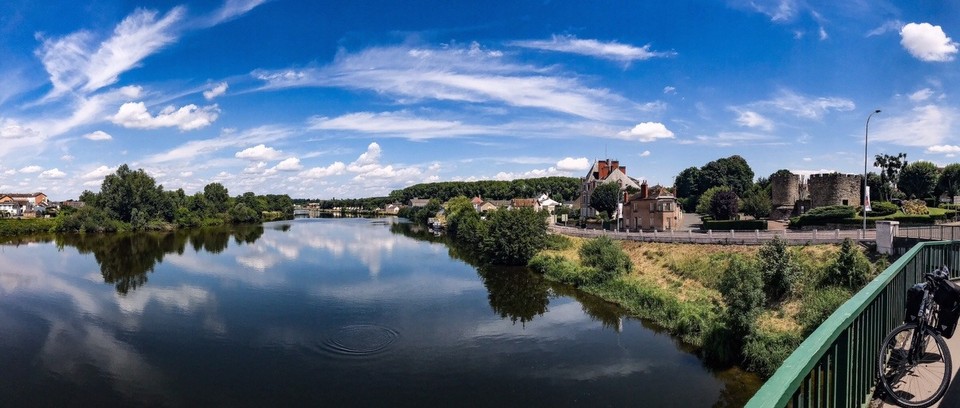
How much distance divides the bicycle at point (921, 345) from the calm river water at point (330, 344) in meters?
12.2

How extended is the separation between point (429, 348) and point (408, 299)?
9706 millimetres

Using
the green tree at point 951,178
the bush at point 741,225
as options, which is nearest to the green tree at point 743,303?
the bush at point 741,225

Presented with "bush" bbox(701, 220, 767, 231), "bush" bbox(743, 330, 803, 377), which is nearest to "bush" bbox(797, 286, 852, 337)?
"bush" bbox(743, 330, 803, 377)

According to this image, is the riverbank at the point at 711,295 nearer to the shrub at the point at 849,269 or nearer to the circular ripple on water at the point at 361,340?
the shrub at the point at 849,269

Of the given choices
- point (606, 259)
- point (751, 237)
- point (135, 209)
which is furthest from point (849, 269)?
point (135, 209)

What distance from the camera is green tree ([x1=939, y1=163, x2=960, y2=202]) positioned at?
56656mm

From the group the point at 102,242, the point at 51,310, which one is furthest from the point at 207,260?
the point at 102,242

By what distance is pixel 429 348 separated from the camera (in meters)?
21.5

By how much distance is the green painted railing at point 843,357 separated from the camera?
93.9 inches

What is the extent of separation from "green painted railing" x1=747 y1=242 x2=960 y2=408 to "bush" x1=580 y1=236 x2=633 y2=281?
27.9m

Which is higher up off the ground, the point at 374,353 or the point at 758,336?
the point at 758,336

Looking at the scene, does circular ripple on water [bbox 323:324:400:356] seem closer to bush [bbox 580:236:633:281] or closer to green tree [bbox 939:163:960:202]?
bush [bbox 580:236:633:281]

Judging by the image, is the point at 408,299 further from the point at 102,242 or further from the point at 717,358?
the point at 102,242

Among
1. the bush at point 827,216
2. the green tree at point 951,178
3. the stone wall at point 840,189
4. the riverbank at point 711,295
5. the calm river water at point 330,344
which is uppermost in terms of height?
the green tree at point 951,178
